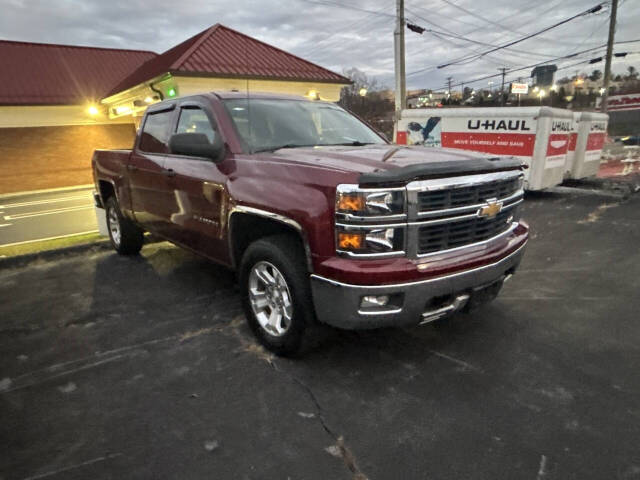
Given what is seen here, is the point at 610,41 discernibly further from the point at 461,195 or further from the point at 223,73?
the point at 461,195

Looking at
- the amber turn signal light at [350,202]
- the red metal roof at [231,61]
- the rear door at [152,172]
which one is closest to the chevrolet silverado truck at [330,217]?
the amber turn signal light at [350,202]

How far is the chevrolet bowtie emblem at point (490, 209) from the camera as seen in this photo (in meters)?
2.80

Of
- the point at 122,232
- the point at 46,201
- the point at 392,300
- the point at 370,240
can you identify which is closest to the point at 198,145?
the point at 370,240

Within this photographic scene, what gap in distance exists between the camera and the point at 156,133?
4562mm

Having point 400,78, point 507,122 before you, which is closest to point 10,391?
point 507,122

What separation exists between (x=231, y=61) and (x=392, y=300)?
13.3 meters

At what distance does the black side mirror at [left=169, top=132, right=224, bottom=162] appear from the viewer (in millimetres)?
3207

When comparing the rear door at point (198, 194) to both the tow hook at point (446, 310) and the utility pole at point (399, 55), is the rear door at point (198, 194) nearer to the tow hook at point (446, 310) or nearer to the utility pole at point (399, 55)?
the tow hook at point (446, 310)

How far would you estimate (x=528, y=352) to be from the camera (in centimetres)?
316

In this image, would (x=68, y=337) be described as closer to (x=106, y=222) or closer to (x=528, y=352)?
(x=106, y=222)

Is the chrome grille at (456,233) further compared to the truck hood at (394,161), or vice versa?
the chrome grille at (456,233)

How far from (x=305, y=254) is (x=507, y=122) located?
869cm

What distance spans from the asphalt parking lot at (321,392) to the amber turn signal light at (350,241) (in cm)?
97

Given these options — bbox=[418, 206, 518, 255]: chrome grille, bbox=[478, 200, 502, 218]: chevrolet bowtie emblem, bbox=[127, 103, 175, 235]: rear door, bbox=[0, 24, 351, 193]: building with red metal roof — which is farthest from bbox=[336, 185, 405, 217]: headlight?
bbox=[0, 24, 351, 193]: building with red metal roof
